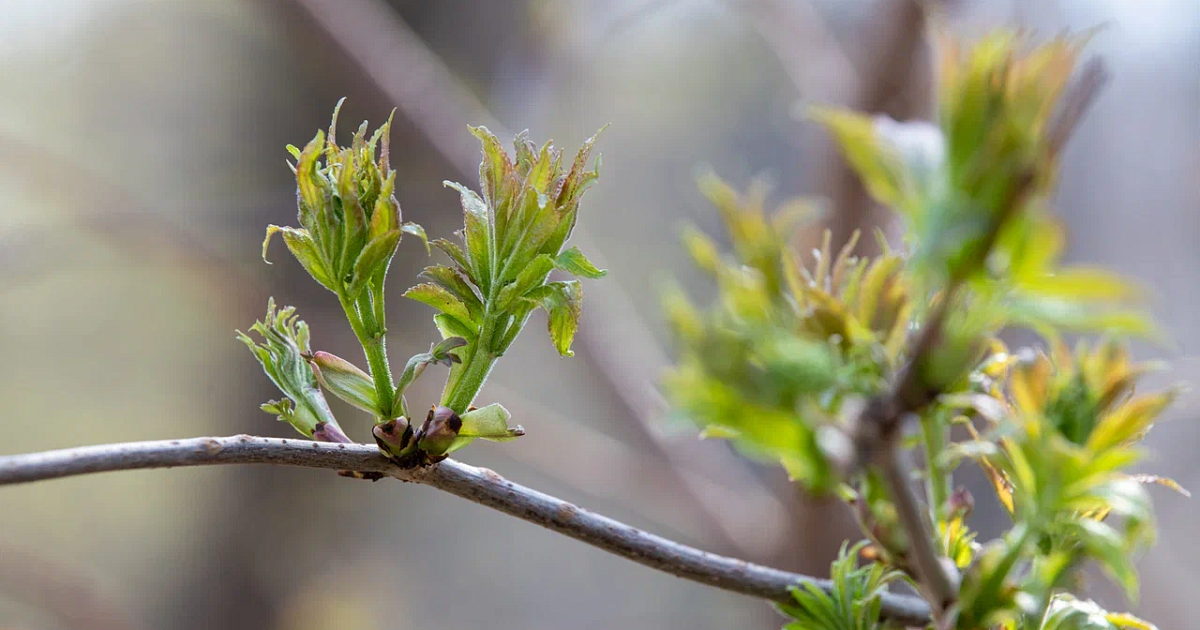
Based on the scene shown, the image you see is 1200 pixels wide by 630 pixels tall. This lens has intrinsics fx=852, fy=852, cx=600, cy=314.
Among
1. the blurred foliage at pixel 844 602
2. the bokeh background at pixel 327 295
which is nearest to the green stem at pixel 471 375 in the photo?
the blurred foliage at pixel 844 602

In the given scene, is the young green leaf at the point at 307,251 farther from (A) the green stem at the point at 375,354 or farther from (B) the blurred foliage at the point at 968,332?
(B) the blurred foliage at the point at 968,332

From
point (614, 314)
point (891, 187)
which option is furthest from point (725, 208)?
point (614, 314)

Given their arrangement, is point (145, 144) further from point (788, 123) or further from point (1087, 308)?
point (1087, 308)

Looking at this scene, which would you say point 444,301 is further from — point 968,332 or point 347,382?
point 968,332

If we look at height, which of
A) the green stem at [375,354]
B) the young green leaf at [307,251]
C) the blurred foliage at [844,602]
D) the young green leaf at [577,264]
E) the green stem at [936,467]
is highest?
the young green leaf at [577,264]

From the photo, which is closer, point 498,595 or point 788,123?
point 788,123

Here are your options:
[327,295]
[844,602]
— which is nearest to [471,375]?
[844,602]

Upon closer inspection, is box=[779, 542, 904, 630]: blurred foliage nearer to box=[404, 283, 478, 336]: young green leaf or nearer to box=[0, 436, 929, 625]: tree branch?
box=[0, 436, 929, 625]: tree branch

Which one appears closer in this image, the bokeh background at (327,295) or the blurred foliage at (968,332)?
the blurred foliage at (968,332)
